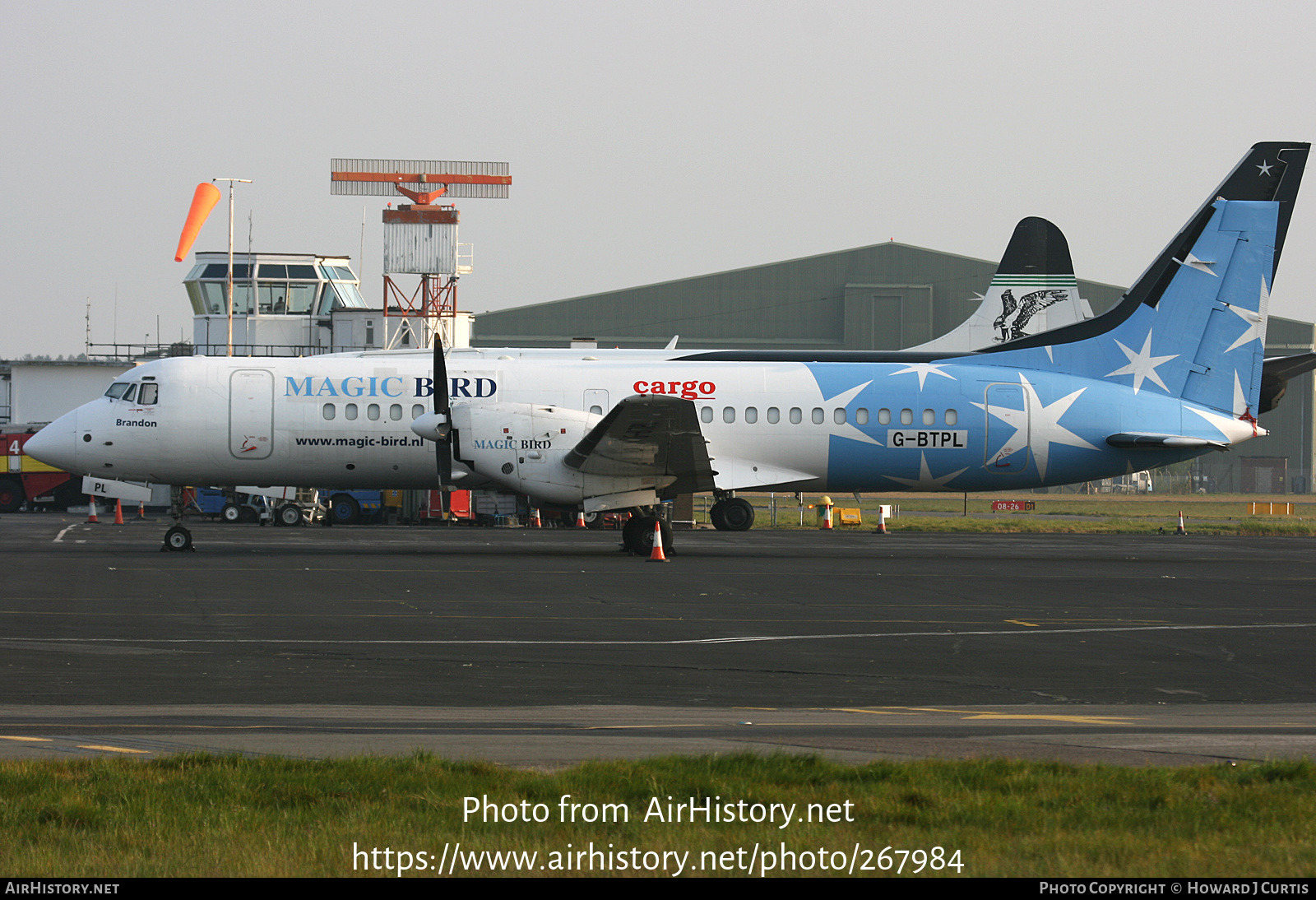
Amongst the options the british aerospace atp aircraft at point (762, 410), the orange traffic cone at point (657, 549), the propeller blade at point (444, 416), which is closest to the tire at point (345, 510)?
the british aerospace atp aircraft at point (762, 410)

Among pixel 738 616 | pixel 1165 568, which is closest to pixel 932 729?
pixel 738 616

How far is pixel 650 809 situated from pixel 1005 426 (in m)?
21.9

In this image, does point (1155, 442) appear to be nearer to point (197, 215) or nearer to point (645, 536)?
point (645, 536)

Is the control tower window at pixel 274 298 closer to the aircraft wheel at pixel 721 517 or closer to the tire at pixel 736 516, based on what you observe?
the aircraft wheel at pixel 721 517

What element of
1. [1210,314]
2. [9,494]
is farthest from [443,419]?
[9,494]

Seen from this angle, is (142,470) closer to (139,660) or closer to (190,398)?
(190,398)

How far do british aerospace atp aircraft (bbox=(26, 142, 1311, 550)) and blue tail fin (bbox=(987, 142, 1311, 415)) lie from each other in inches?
1.7

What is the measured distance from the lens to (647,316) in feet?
265

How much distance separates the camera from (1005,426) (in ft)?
88.2

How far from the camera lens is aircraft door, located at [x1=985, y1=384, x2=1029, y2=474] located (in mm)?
26875

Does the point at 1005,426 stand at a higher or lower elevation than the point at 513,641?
higher

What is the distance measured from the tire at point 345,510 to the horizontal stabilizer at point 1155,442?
82.1 ft

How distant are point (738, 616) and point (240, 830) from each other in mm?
10162

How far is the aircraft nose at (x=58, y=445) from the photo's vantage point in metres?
25.7
